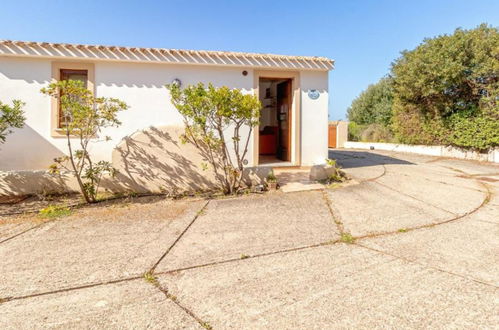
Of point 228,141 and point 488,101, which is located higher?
point 488,101

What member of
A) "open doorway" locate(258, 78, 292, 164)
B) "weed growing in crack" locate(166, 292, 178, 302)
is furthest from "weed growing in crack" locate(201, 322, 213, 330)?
"open doorway" locate(258, 78, 292, 164)

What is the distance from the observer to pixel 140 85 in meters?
8.02

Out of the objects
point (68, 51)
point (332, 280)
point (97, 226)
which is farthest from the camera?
point (68, 51)

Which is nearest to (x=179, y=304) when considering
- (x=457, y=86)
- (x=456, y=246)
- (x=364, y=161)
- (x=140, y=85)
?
(x=456, y=246)

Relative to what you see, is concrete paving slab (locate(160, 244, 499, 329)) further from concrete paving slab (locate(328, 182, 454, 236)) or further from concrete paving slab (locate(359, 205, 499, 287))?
concrete paving slab (locate(328, 182, 454, 236))

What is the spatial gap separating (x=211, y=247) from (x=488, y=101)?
47.6ft

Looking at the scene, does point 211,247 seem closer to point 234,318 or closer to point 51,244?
point 234,318

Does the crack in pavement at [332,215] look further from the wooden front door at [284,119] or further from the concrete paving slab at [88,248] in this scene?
the wooden front door at [284,119]

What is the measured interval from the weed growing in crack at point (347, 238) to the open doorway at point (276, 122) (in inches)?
219

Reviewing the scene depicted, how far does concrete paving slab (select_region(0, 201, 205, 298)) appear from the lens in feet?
9.46

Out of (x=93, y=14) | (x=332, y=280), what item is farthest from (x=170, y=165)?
(x=93, y=14)

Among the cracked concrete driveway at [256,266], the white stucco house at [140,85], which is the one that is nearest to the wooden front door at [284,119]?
the white stucco house at [140,85]

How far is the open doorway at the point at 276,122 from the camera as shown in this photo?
9602 millimetres

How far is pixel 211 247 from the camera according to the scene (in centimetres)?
367
